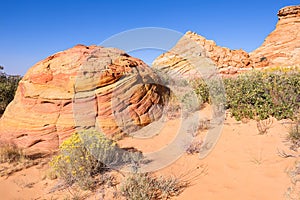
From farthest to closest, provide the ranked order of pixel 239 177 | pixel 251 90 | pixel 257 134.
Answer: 1. pixel 251 90
2. pixel 257 134
3. pixel 239 177

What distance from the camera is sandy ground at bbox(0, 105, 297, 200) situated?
125 inches

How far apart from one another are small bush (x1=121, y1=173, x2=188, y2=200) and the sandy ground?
15cm

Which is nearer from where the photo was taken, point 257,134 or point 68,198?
point 68,198

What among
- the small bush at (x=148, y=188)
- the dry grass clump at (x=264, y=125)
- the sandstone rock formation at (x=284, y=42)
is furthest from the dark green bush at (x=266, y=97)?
the sandstone rock formation at (x=284, y=42)

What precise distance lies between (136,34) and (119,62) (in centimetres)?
127

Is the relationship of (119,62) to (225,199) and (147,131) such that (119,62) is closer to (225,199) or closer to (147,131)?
(147,131)

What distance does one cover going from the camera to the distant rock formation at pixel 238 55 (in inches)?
680

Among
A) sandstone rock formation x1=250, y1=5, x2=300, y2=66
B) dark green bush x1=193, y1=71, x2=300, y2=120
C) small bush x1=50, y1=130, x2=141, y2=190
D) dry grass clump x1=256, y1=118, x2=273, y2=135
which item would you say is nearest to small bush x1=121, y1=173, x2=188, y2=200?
small bush x1=50, y1=130, x2=141, y2=190

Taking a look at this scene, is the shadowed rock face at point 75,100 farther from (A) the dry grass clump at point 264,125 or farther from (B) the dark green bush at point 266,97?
(A) the dry grass clump at point 264,125

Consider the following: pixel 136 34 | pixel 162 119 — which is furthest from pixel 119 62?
pixel 162 119

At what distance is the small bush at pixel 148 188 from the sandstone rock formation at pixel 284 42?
1859 cm

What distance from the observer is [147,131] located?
6195 mm

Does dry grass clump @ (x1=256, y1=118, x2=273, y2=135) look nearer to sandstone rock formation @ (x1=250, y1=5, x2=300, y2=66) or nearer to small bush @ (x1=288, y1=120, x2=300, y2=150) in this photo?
small bush @ (x1=288, y1=120, x2=300, y2=150)

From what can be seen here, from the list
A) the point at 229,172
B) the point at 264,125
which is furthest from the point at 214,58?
the point at 229,172
